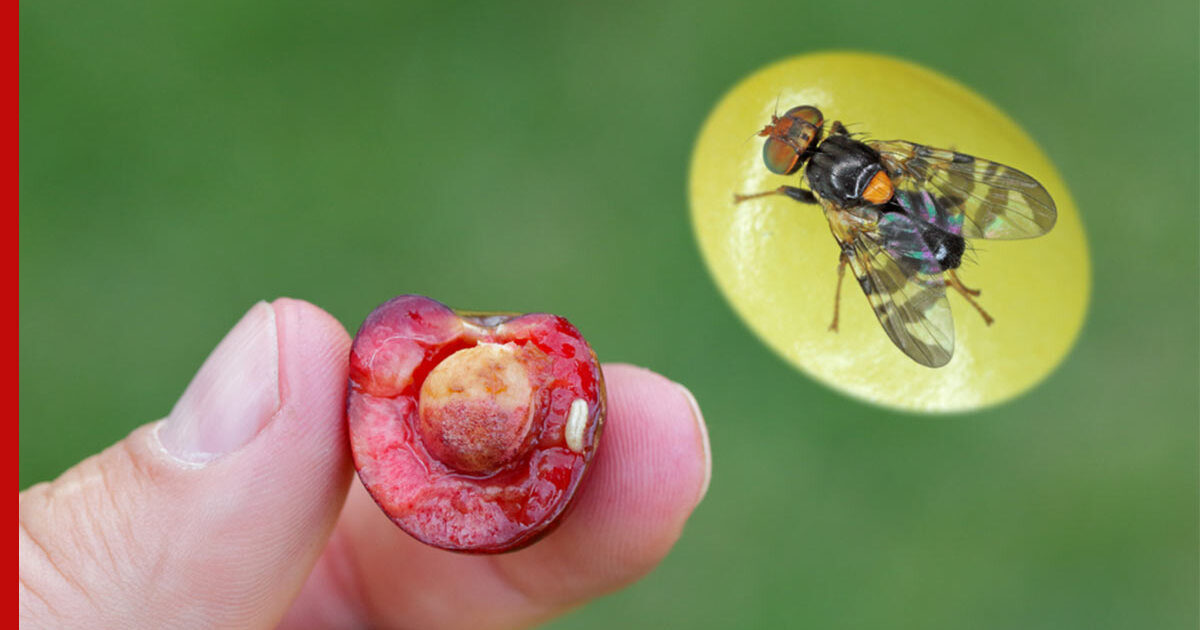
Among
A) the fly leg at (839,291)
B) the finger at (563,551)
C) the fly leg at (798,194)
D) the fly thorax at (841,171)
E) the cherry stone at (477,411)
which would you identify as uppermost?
the fly thorax at (841,171)

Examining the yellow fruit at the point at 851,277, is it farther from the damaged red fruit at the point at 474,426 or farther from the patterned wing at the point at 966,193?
the damaged red fruit at the point at 474,426

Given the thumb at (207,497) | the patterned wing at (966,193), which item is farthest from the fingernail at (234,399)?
the patterned wing at (966,193)

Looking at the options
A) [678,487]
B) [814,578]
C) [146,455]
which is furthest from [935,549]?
[146,455]

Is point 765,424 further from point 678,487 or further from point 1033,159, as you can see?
point 1033,159


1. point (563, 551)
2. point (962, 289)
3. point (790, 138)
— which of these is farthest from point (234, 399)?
point (962, 289)

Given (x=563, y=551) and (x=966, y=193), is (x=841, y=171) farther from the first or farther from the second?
(x=563, y=551)
